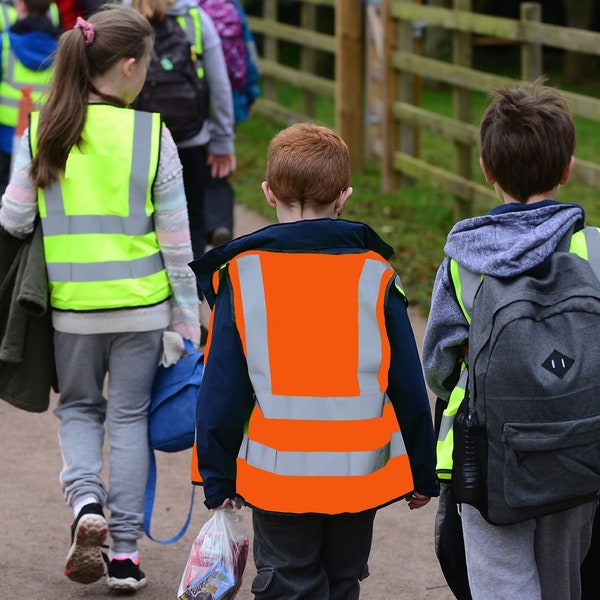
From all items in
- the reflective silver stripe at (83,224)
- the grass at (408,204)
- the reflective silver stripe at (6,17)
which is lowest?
the grass at (408,204)

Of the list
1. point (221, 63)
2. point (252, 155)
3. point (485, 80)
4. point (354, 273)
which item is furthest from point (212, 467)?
point (252, 155)

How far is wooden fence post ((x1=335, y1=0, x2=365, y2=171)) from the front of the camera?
11156 mm

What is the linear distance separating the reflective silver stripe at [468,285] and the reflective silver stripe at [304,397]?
7.6 inches

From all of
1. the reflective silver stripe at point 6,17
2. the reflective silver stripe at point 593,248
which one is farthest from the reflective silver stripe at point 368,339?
the reflective silver stripe at point 6,17

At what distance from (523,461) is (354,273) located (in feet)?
1.90

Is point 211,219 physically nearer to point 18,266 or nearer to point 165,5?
point 165,5

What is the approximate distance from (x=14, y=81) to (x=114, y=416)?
2522 mm

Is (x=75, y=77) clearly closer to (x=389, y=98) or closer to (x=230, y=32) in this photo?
(x=230, y=32)

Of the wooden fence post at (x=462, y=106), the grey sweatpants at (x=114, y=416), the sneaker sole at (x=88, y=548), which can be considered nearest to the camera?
the sneaker sole at (x=88, y=548)

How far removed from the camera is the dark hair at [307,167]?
307 centimetres

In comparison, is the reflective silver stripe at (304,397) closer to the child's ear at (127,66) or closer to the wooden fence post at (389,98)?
the child's ear at (127,66)

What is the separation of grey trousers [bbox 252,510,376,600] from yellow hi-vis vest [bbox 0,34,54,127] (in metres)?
3.40

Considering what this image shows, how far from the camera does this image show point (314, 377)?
3004mm

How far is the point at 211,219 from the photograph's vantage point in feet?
23.6
